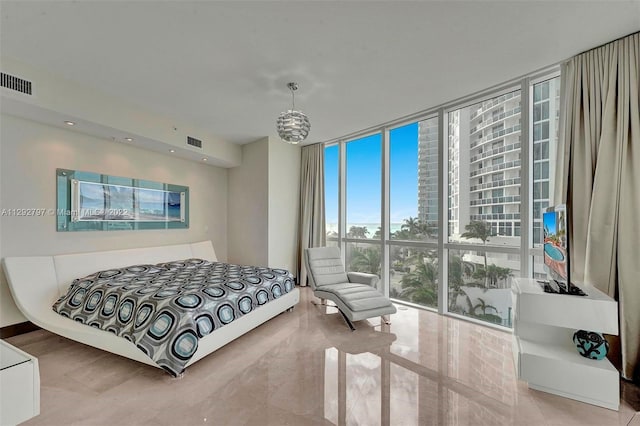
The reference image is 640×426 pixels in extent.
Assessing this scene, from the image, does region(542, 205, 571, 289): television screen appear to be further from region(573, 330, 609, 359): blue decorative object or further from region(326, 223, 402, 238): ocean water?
region(326, 223, 402, 238): ocean water

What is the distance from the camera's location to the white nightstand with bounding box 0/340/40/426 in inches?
48.8

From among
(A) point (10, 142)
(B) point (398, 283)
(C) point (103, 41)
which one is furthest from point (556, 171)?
(A) point (10, 142)

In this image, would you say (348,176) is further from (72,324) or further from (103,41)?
(72,324)

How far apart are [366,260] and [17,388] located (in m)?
4.42

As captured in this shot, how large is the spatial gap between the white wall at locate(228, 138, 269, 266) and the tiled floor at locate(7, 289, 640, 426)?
2319 mm

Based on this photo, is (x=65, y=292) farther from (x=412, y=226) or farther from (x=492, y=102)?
(x=492, y=102)

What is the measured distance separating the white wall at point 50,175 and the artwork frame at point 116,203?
8 centimetres

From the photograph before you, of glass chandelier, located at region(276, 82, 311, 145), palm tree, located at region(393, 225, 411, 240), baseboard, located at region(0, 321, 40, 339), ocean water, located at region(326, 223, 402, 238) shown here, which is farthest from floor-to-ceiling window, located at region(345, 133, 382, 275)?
baseboard, located at region(0, 321, 40, 339)

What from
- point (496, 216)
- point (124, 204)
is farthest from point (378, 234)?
point (124, 204)

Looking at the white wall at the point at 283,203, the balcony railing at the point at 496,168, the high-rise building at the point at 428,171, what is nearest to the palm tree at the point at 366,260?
the high-rise building at the point at 428,171

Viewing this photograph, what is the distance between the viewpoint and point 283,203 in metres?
5.38

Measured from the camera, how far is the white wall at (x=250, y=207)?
515 centimetres

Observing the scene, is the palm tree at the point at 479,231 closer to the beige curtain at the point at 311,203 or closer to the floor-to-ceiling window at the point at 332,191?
the floor-to-ceiling window at the point at 332,191

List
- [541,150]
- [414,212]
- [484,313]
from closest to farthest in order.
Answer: [541,150], [484,313], [414,212]
